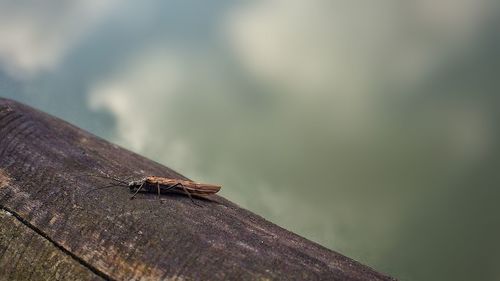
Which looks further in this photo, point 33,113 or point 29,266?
point 33,113

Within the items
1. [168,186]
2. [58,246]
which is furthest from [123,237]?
[168,186]

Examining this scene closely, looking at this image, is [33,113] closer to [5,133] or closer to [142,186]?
[5,133]

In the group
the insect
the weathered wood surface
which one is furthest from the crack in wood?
the insect

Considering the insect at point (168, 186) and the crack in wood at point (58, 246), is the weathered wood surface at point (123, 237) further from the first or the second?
the insect at point (168, 186)

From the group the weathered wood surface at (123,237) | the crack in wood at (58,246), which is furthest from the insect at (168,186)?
the crack in wood at (58,246)

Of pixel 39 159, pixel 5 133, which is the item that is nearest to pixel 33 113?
pixel 5 133

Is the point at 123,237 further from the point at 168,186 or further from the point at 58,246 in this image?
Result: the point at 168,186

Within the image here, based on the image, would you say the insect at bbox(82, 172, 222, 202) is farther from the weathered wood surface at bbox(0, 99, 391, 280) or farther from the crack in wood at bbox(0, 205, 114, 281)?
the crack in wood at bbox(0, 205, 114, 281)
